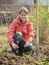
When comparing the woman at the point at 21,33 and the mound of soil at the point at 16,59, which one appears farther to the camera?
the woman at the point at 21,33

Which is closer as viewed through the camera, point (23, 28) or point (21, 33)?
point (21, 33)

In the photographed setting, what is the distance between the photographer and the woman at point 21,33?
5.87 meters

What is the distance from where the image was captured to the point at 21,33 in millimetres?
5961

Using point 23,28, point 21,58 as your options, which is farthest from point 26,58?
point 23,28

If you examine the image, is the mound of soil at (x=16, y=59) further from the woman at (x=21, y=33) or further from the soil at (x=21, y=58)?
the woman at (x=21, y=33)

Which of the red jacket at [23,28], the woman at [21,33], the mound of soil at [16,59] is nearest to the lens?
the mound of soil at [16,59]

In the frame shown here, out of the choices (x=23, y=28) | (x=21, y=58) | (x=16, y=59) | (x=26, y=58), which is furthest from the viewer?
(x=23, y=28)

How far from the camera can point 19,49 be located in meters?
6.21

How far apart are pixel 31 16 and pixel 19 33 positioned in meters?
1.57

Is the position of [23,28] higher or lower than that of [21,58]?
higher

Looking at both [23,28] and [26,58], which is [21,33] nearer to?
[23,28]

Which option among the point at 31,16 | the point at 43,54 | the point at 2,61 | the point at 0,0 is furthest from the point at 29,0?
the point at 2,61

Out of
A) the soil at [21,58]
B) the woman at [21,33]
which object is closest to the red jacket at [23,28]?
the woman at [21,33]

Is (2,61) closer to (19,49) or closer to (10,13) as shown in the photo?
(19,49)
